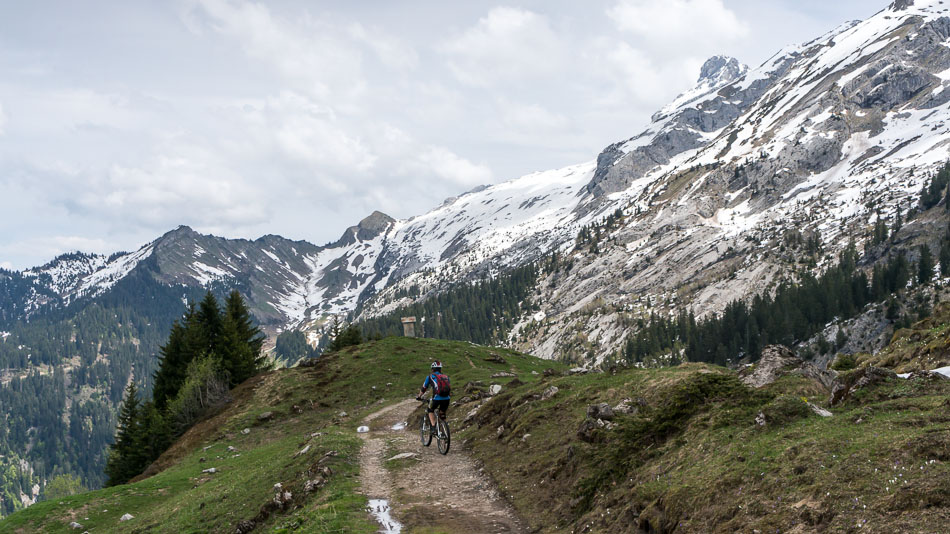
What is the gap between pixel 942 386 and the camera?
47.5 feet

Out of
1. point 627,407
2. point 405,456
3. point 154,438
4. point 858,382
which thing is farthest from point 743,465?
point 154,438

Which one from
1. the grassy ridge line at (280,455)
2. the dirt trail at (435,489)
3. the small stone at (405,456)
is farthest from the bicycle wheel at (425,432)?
the grassy ridge line at (280,455)

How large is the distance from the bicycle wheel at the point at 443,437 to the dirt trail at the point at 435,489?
358 millimetres

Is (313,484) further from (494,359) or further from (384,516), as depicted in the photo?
(494,359)

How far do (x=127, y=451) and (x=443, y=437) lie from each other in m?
53.7

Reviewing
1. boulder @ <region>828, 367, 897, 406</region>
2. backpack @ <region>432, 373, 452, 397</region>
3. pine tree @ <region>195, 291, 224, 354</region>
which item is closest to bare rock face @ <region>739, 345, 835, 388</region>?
boulder @ <region>828, 367, 897, 406</region>

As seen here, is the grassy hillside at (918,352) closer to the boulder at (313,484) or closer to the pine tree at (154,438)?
the boulder at (313,484)

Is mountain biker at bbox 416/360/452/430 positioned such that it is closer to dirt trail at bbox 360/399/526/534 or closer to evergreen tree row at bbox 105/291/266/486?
dirt trail at bbox 360/399/526/534

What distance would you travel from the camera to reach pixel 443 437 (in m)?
26.5

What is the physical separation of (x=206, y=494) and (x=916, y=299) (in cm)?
15200

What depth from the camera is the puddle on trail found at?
52.0ft

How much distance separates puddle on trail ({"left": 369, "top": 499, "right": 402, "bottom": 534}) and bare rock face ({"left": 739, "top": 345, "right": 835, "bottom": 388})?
1321 centimetres

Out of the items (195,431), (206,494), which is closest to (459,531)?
(206,494)

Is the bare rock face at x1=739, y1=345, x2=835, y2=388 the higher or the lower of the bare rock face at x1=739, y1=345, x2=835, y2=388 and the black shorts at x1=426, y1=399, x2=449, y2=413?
the higher
